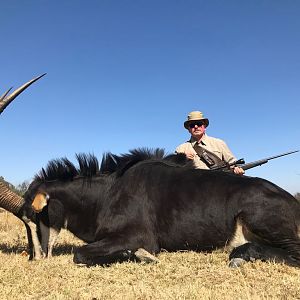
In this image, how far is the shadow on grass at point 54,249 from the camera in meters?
5.93

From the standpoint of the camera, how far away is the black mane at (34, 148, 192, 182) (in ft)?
18.6

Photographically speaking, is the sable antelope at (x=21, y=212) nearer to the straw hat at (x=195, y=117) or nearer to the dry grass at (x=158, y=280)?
the dry grass at (x=158, y=280)

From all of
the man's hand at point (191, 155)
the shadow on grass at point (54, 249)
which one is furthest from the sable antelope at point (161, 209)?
the man's hand at point (191, 155)

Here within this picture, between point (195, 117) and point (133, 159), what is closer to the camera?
point (133, 159)

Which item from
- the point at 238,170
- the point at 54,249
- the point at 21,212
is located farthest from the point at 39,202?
the point at 238,170

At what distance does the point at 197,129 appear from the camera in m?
7.02

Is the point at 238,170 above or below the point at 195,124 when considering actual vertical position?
below

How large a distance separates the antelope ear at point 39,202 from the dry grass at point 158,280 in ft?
2.13

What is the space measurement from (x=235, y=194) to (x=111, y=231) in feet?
4.66

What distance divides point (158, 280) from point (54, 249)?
2769 mm

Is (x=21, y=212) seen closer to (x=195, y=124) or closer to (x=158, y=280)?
(x=158, y=280)

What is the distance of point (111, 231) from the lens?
4930mm

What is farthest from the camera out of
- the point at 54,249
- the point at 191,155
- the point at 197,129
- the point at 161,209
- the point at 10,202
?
the point at 197,129

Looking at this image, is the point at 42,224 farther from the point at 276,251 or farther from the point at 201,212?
the point at 276,251
